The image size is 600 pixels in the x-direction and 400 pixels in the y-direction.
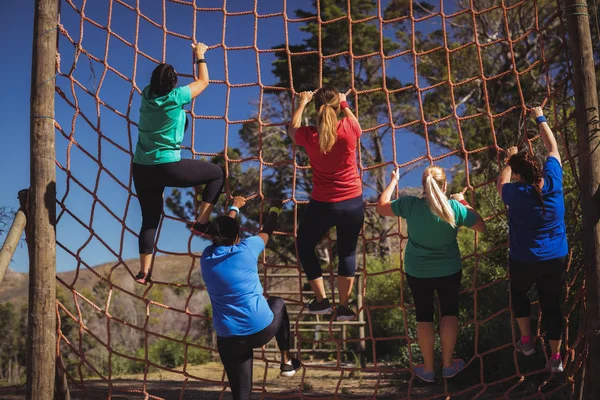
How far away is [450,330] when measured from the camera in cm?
342

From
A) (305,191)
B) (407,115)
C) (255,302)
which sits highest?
(407,115)

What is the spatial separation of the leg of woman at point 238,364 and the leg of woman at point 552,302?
1.55 meters

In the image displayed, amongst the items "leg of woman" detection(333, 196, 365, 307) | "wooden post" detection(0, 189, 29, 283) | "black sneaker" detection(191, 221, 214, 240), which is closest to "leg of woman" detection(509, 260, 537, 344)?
"leg of woman" detection(333, 196, 365, 307)

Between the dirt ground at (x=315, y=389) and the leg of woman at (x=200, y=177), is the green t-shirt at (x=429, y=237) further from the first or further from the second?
the dirt ground at (x=315, y=389)

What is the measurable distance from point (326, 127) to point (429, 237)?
0.76 metres

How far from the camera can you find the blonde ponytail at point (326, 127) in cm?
327

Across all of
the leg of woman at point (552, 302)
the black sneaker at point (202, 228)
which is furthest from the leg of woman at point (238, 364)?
the leg of woman at point (552, 302)

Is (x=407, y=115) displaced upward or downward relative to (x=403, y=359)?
upward

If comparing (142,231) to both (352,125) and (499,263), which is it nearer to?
(352,125)

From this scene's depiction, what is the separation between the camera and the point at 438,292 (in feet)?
11.1

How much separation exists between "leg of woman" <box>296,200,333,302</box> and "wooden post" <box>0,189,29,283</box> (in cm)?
161

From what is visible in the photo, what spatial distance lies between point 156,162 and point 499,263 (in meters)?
4.78

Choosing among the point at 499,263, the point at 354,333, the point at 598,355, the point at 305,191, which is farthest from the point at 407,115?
the point at 598,355

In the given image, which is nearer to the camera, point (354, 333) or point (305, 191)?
point (354, 333)
